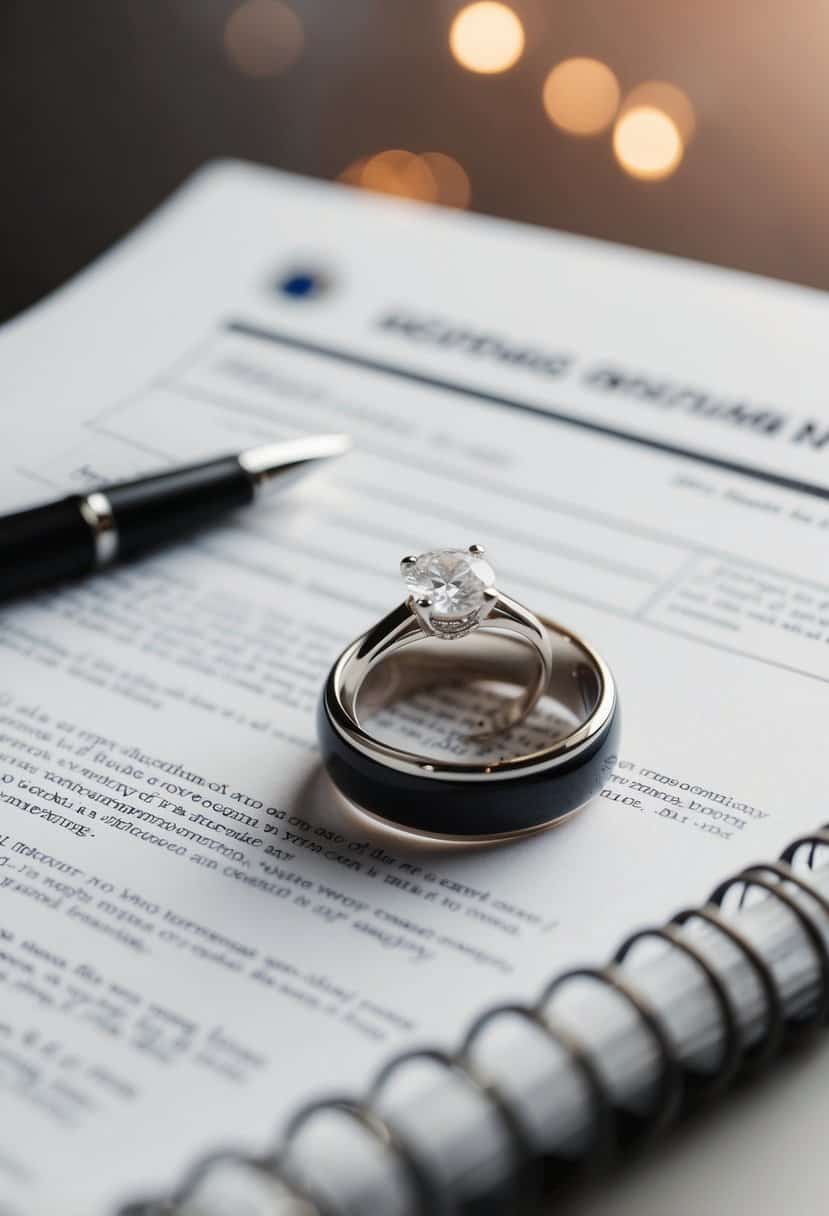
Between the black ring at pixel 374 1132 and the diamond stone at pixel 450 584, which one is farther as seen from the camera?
the diamond stone at pixel 450 584

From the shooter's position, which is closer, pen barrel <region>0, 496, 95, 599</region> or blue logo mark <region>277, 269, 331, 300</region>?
pen barrel <region>0, 496, 95, 599</region>

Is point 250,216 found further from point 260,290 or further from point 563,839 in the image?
point 563,839

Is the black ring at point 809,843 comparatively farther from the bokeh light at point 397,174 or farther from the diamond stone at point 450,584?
the bokeh light at point 397,174

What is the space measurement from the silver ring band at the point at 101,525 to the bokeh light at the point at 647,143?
63cm

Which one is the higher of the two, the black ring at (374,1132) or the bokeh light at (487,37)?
the bokeh light at (487,37)

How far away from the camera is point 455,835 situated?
500 mm

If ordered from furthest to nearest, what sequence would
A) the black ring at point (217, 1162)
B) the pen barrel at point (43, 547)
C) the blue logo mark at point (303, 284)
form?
the blue logo mark at point (303, 284)
the pen barrel at point (43, 547)
the black ring at point (217, 1162)

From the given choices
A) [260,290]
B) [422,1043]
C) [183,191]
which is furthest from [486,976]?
[183,191]

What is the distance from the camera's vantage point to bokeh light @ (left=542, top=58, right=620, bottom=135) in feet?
3.74

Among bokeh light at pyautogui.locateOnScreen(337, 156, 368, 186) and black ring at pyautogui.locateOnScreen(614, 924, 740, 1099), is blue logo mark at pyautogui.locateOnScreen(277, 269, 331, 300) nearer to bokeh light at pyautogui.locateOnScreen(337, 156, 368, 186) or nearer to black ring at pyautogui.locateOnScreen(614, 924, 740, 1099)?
bokeh light at pyautogui.locateOnScreen(337, 156, 368, 186)

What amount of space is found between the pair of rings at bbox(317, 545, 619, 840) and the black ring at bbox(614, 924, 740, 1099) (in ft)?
0.24

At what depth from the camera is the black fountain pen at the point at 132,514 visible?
635 millimetres

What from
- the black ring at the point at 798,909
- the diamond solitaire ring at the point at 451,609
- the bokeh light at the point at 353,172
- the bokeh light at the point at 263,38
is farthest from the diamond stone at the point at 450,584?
the bokeh light at the point at 263,38

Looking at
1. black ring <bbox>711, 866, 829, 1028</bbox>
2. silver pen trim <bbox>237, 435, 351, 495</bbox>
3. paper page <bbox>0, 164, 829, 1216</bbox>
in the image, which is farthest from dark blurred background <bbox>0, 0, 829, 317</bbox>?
black ring <bbox>711, 866, 829, 1028</bbox>
